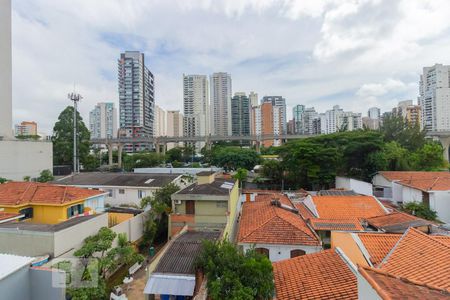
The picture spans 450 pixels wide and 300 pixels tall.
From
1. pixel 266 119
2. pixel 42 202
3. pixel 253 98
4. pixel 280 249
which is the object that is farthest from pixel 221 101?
pixel 280 249

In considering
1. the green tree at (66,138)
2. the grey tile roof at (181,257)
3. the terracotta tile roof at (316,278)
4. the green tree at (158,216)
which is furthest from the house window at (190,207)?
the green tree at (66,138)

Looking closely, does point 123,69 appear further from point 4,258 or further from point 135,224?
point 4,258

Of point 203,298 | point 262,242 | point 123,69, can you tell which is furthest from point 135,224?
point 123,69

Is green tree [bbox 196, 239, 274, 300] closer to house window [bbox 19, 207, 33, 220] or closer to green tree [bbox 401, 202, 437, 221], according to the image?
house window [bbox 19, 207, 33, 220]

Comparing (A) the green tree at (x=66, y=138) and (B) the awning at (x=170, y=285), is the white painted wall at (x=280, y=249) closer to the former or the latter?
(B) the awning at (x=170, y=285)

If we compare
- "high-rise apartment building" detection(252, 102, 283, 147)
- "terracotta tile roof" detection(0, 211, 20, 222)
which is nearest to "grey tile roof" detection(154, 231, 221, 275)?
"terracotta tile roof" detection(0, 211, 20, 222)

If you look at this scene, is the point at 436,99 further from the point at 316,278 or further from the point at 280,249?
the point at 316,278

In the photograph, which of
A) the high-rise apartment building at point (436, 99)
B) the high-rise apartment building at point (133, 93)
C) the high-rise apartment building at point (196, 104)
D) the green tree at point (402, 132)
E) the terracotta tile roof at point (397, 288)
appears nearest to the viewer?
the terracotta tile roof at point (397, 288)

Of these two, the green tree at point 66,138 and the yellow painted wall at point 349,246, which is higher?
the green tree at point 66,138
